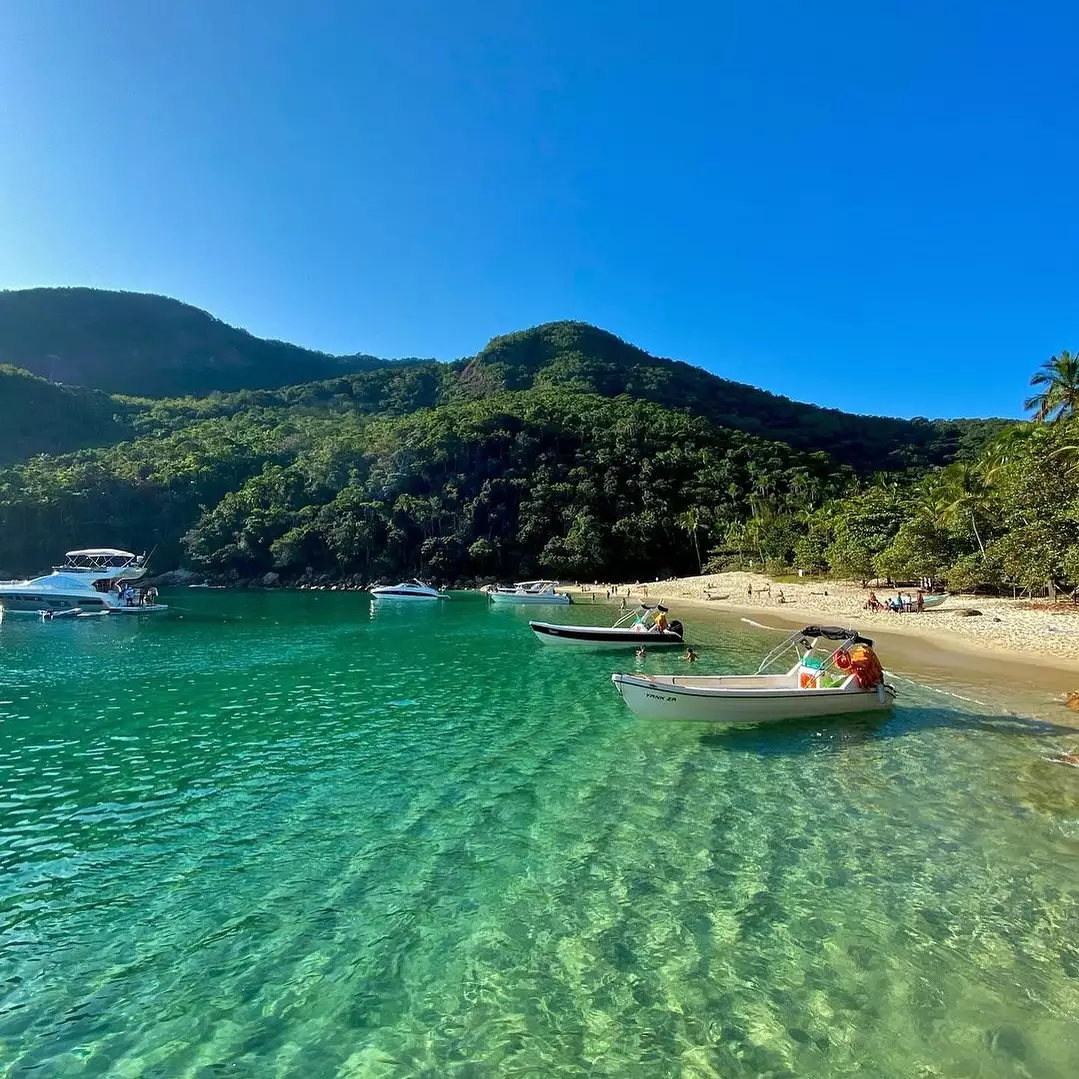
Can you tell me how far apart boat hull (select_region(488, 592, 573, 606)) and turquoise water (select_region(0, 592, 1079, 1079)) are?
129 feet

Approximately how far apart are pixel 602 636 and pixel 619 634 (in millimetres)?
773

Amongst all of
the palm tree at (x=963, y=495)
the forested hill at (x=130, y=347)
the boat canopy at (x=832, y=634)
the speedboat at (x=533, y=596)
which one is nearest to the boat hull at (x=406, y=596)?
the speedboat at (x=533, y=596)

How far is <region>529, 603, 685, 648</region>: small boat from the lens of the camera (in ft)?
90.3

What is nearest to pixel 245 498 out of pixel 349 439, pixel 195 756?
pixel 349 439

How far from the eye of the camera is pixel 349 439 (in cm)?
11262

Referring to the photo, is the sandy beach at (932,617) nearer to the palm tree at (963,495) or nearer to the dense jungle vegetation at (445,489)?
the palm tree at (963,495)

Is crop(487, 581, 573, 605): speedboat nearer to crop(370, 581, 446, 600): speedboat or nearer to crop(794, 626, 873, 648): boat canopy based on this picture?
crop(370, 581, 446, 600): speedboat

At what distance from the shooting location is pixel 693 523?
88750 millimetres

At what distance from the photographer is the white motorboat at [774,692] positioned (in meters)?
14.3

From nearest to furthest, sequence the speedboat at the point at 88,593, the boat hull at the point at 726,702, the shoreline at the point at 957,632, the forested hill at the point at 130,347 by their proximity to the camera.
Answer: the boat hull at the point at 726,702
the shoreline at the point at 957,632
the speedboat at the point at 88,593
the forested hill at the point at 130,347

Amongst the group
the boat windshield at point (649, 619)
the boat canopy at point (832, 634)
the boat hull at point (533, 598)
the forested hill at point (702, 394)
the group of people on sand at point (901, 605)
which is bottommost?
the boat hull at point (533, 598)

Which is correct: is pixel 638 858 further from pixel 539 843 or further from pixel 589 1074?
pixel 589 1074

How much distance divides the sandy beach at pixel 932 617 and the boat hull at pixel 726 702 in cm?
1264

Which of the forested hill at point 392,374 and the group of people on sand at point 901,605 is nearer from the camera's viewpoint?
the group of people on sand at point 901,605
